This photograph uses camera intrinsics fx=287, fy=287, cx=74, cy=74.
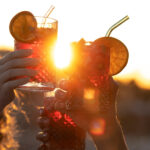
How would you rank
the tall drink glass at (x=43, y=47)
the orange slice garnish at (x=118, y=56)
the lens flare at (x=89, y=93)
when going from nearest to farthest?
the lens flare at (x=89, y=93), the tall drink glass at (x=43, y=47), the orange slice garnish at (x=118, y=56)

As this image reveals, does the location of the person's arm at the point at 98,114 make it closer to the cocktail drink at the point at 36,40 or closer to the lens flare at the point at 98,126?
the lens flare at the point at 98,126

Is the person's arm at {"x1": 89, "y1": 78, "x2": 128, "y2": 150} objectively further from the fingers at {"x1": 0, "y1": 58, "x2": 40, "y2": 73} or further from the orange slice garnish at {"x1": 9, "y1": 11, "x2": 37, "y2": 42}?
the orange slice garnish at {"x1": 9, "y1": 11, "x2": 37, "y2": 42}

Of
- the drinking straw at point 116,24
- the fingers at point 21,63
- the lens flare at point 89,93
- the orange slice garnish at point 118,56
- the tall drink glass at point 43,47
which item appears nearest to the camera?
the fingers at point 21,63

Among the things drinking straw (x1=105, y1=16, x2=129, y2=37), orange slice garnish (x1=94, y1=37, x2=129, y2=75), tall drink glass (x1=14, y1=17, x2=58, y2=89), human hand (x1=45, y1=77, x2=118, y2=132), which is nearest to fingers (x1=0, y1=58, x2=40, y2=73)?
tall drink glass (x1=14, y1=17, x2=58, y2=89)

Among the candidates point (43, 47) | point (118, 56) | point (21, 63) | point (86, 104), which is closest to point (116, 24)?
point (118, 56)

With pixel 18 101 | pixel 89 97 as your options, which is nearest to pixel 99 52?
pixel 89 97

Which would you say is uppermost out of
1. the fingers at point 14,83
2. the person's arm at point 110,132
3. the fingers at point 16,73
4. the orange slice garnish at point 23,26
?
the orange slice garnish at point 23,26

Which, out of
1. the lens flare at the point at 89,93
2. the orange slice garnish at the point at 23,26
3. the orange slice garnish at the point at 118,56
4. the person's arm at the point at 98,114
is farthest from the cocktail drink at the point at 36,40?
the orange slice garnish at the point at 118,56
